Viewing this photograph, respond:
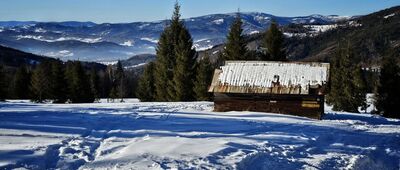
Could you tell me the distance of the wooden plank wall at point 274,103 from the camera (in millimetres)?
30625

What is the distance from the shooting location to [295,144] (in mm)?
17797

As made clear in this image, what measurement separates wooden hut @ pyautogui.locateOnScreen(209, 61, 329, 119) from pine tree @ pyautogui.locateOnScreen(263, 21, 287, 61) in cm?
1620

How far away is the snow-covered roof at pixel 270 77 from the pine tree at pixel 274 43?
16117mm

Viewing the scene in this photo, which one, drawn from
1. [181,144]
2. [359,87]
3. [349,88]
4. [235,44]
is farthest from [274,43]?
[181,144]

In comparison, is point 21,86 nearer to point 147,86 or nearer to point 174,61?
point 147,86

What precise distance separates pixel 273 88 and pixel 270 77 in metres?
1.13

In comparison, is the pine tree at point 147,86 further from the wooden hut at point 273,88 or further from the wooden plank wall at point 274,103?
the wooden plank wall at point 274,103

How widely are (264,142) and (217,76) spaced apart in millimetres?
16444

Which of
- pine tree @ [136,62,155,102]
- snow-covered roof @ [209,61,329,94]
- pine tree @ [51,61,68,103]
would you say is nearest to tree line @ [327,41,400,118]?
snow-covered roof @ [209,61,329,94]

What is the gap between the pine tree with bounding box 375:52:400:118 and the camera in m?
45.5

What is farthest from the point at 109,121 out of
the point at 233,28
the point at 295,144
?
the point at 233,28

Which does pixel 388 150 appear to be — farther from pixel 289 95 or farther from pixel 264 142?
pixel 289 95

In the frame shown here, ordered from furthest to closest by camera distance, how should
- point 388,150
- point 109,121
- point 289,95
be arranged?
point 289,95 → point 109,121 → point 388,150

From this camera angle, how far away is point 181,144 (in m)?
15.5
